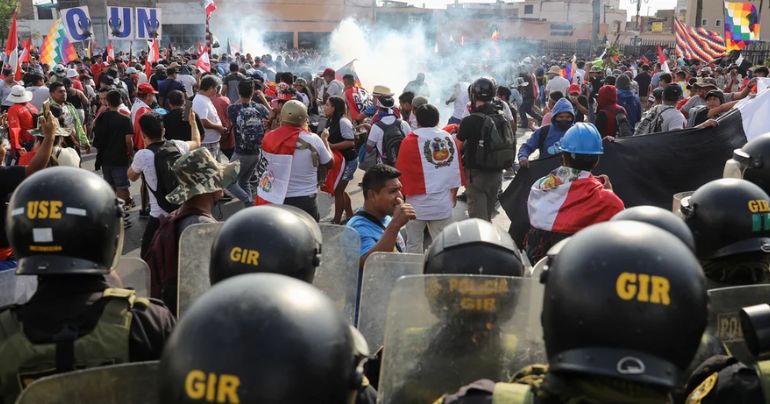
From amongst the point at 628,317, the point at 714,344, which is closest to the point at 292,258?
the point at 628,317

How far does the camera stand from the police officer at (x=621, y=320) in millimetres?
1676

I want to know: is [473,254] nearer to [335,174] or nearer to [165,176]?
[165,176]

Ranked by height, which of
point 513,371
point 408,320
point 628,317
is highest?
point 628,317

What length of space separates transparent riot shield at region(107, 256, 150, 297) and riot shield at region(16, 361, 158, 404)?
36.5 inches

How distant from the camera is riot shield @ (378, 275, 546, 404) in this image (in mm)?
2189

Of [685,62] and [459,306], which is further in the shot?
[685,62]

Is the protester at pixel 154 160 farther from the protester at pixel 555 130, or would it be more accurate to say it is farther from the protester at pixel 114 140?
the protester at pixel 555 130

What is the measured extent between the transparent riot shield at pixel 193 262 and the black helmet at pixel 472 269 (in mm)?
987

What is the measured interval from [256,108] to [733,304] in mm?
6893

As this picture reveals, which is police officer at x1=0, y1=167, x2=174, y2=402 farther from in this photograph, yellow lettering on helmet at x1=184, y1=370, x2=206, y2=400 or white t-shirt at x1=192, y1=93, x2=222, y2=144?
white t-shirt at x1=192, y1=93, x2=222, y2=144

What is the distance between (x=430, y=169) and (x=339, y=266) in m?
3.08

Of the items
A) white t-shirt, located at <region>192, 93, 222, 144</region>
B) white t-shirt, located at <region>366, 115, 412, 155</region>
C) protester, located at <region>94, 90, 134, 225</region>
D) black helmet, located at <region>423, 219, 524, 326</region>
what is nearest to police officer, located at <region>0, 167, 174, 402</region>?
black helmet, located at <region>423, 219, 524, 326</region>

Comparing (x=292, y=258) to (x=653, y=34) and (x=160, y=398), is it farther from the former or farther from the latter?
(x=653, y=34)

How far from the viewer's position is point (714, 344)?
7.95 ft
